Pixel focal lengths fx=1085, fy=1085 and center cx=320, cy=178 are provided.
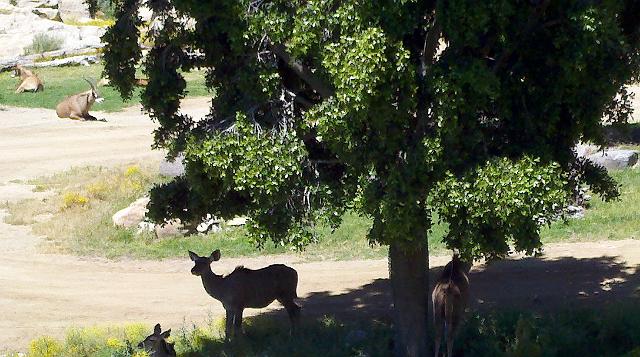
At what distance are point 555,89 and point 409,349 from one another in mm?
4457

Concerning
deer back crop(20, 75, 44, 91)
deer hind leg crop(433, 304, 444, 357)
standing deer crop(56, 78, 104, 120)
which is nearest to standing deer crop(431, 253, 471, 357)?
deer hind leg crop(433, 304, 444, 357)

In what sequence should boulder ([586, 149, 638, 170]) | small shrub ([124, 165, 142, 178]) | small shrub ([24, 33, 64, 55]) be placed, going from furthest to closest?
small shrub ([24, 33, 64, 55]) < small shrub ([124, 165, 142, 178]) < boulder ([586, 149, 638, 170])

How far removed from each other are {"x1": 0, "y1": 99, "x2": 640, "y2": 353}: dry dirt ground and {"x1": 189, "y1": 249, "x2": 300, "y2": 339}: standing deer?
59.6 inches

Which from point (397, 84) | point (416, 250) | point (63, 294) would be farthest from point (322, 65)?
point (63, 294)

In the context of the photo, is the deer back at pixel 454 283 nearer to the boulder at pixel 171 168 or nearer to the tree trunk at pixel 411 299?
the tree trunk at pixel 411 299

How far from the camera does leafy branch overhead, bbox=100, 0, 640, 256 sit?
1063cm

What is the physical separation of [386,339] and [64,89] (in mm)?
27483

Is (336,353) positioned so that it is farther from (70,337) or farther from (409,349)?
(70,337)

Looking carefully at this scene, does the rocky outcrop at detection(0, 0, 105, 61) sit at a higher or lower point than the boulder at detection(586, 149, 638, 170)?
higher

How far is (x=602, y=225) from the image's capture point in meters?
20.1

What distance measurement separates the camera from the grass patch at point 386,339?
13992mm

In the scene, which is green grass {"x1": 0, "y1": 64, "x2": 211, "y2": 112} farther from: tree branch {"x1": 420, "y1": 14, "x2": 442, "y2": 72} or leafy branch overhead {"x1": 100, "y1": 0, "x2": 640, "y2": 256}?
tree branch {"x1": 420, "y1": 14, "x2": 442, "y2": 72}

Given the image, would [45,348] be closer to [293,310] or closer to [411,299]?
[293,310]

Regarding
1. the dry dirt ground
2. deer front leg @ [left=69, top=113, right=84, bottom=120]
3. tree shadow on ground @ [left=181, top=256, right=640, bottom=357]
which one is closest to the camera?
tree shadow on ground @ [left=181, top=256, right=640, bottom=357]
